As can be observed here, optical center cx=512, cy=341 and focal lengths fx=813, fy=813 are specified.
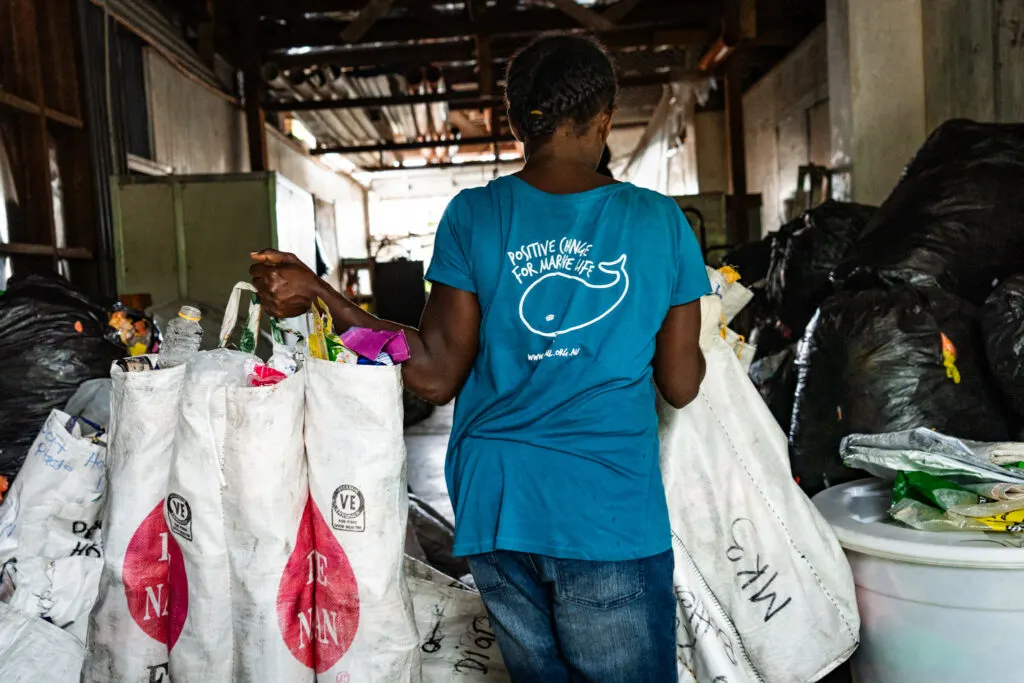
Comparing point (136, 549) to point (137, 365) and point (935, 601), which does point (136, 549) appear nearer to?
point (137, 365)

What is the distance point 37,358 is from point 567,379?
1.76 meters

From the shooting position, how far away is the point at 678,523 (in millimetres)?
1555

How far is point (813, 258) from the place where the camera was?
2824 mm

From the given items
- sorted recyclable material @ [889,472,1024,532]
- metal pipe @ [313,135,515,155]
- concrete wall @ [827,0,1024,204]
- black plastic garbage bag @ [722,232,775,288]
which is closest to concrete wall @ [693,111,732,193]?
metal pipe @ [313,135,515,155]

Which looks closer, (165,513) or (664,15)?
(165,513)

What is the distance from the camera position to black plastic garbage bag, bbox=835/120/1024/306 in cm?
223

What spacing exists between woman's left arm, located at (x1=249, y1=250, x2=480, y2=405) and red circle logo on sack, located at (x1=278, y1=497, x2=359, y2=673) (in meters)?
0.25

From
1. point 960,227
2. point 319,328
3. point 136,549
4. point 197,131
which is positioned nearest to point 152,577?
point 136,549

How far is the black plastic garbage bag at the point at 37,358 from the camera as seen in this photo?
7.13ft

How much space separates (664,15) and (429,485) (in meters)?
4.43

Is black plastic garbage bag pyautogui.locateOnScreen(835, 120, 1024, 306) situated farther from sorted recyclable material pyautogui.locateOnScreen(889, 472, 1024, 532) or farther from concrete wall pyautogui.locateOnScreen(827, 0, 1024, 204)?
concrete wall pyautogui.locateOnScreen(827, 0, 1024, 204)

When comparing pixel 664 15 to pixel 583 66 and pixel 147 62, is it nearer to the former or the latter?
pixel 147 62

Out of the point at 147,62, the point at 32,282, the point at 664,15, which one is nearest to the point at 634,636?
the point at 32,282

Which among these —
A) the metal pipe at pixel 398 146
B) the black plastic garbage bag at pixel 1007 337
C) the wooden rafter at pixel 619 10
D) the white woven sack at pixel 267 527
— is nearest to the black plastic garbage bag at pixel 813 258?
the black plastic garbage bag at pixel 1007 337
